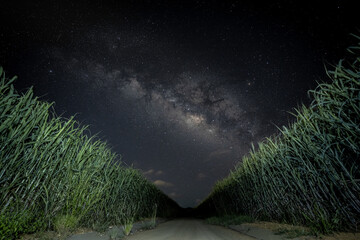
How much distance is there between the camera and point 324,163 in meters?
2.83

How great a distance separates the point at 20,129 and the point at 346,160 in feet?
14.7

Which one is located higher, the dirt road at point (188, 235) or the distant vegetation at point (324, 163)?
the distant vegetation at point (324, 163)

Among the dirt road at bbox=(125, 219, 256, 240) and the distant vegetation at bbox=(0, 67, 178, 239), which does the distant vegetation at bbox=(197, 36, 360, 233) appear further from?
the distant vegetation at bbox=(0, 67, 178, 239)

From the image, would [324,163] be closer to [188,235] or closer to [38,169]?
[188,235]

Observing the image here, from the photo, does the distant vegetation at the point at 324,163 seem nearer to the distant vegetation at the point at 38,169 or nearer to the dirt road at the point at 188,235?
the dirt road at the point at 188,235

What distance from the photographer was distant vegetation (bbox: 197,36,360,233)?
254 centimetres

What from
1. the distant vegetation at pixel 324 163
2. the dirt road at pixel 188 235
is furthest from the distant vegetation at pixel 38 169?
the distant vegetation at pixel 324 163

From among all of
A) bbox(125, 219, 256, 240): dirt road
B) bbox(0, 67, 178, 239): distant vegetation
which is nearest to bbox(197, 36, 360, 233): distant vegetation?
bbox(125, 219, 256, 240): dirt road

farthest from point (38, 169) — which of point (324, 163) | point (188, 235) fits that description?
point (324, 163)

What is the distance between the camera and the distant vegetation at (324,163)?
2.54 m

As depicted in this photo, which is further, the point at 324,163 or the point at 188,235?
the point at 188,235

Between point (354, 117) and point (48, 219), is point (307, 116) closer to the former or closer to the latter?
point (354, 117)

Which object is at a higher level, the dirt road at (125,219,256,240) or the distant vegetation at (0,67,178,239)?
the distant vegetation at (0,67,178,239)

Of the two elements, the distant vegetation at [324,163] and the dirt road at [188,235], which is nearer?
the distant vegetation at [324,163]
